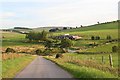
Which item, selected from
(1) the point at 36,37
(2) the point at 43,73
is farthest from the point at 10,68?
(1) the point at 36,37

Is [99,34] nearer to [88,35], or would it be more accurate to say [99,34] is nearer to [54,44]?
[88,35]

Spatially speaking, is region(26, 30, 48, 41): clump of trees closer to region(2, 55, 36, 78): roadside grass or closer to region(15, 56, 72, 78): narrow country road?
region(2, 55, 36, 78): roadside grass

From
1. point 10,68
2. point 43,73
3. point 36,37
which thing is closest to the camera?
point 43,73

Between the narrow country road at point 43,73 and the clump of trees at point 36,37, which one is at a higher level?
the narrow country road at point 43,73

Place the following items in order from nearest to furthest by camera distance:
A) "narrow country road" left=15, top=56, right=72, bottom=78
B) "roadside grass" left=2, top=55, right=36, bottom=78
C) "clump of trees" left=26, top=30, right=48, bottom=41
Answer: "narrow country road" left=15, top=56, right=72, bottom=78, "roadside grass" left=2, top=55, right=36, bottom=78, "clump of trees" left=26, top=30, right=48, bottom=41

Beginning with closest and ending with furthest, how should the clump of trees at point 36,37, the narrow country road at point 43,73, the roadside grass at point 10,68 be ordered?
the narrow country road at point 43,73 < the roadside grass at point 10,68 < the clump of trees at point 36,37

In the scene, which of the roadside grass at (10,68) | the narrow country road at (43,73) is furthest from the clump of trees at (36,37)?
the narrow country road at (43,73)

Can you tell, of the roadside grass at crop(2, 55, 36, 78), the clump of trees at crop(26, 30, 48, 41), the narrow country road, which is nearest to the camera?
the narrow country road

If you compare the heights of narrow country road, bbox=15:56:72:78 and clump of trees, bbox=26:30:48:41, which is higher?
narrow country road, bbox=15:56:72:78

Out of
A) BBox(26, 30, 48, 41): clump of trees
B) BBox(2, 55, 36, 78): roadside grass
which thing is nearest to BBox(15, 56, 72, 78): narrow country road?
BBox(2, 55, 36, 78): roadside grass

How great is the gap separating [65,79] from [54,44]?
475 ft

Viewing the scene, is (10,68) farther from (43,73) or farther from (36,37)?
(36,37)

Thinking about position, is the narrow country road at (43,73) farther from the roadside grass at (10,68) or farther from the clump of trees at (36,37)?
the clump of trees at (36,37)

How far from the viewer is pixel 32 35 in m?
194
